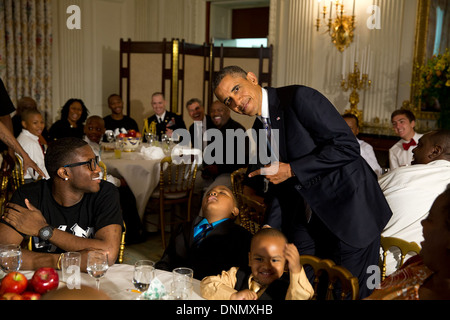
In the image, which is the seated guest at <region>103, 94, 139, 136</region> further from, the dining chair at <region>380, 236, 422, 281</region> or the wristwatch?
the dining chair at <region>380, 236, 422, 281</region>

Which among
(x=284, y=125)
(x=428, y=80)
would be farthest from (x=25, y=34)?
(x=284, y=125)

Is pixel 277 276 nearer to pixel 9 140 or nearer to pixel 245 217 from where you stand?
pixel 245 217

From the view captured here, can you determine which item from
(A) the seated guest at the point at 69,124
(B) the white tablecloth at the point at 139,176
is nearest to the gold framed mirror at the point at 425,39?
(B) the white tablecloth at the point at 139,176

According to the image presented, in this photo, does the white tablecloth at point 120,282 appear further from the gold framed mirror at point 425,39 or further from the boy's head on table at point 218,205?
the gold framed mirror at point 425,39

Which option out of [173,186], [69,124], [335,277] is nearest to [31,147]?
[173,186]

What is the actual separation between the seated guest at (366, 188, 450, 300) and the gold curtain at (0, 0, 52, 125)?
23.0ft

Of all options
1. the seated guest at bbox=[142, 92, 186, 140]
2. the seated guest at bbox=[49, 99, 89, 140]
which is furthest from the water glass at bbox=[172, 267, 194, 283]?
the seated guest at bbox=[142, 92, 186, 140]

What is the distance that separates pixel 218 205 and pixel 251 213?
55cm

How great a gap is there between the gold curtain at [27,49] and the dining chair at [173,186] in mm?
3859

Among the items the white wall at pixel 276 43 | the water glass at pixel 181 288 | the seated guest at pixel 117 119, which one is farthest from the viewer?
the seated guest at pixel 117 119

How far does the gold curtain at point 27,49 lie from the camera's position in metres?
7.13

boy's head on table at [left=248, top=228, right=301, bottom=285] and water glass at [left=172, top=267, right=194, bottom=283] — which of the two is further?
boy's head on table at [left=248, top=228, right=301, bottom=285]

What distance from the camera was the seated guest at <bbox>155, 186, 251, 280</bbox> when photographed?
7.73 feet

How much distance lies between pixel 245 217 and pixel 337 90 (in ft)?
13.1
